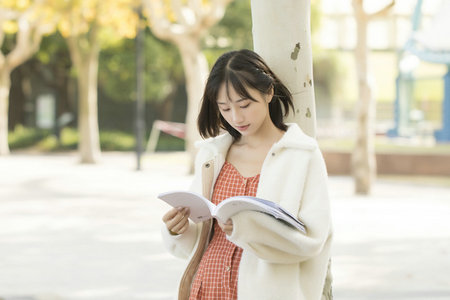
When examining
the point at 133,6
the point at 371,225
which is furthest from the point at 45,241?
the point at 133,6

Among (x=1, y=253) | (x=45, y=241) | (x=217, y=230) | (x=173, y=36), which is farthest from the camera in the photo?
(x=173, y=36)

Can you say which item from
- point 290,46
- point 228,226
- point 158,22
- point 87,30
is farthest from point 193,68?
point 228,226

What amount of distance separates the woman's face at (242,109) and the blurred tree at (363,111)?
11740 millimetres

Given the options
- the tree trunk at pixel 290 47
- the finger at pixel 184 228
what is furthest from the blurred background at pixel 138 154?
the finger at pixel 184 228

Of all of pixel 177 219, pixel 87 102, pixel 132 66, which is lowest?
pixel 87 102

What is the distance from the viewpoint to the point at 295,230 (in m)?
2.71

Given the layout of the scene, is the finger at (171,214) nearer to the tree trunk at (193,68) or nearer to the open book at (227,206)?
→ the open book at (227,206)

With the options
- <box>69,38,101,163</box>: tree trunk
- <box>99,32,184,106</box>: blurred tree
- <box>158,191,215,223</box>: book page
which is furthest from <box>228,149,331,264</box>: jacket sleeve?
<box>99,32,184,106</box>: blurred tree

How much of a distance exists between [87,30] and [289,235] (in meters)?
21.2

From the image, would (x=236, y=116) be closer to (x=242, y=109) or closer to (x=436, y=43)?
(x=242, y=109)

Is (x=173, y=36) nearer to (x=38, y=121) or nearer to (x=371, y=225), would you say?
(x=371, y=225)

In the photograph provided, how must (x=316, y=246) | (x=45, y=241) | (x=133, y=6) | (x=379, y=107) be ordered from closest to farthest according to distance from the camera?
(x=316, y=246) → (x=45, y=241) → (x=133, y=6) → (x=379, y=107)

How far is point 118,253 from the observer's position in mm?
Result: 8586

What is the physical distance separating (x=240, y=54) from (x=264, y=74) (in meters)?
0.11
